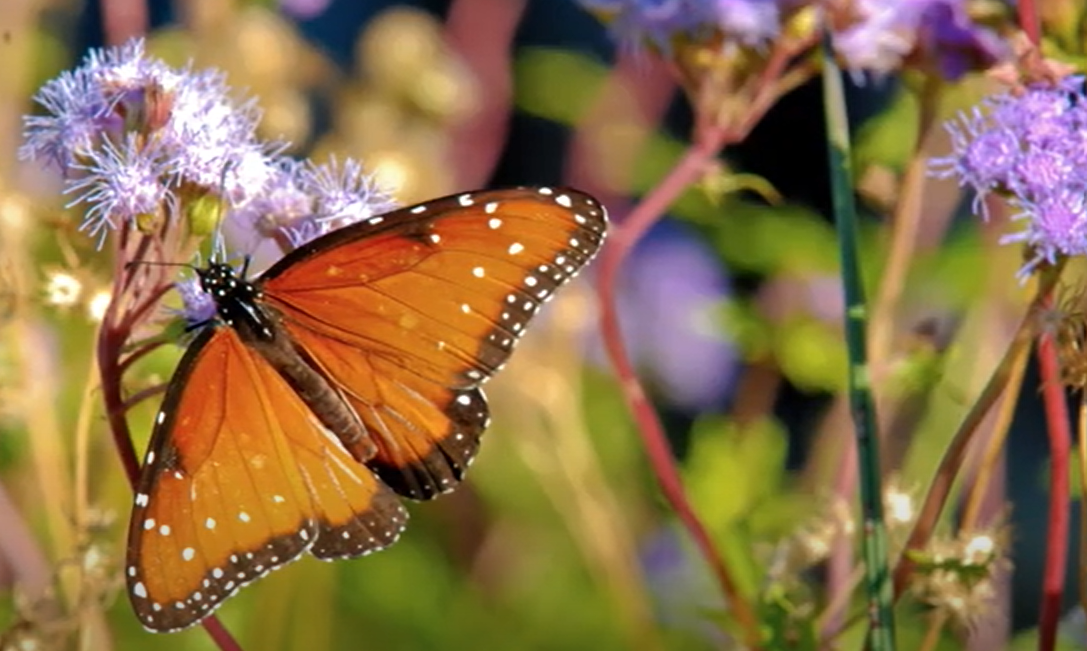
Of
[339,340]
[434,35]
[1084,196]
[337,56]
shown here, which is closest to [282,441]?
[339,340]

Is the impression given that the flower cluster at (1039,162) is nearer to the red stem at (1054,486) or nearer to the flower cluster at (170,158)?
the red stem at (1054,486)

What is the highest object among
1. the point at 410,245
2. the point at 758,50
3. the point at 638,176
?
the point at 758,50

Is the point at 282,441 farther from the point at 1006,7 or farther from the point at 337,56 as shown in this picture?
the point at 337,56

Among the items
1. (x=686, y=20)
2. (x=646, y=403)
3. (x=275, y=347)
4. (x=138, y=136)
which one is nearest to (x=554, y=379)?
(x=646, y=403)

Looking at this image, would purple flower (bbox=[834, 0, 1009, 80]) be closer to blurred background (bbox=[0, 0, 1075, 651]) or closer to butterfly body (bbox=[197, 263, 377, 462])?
blurred background (bbox=[0, 0, 1075, 651])

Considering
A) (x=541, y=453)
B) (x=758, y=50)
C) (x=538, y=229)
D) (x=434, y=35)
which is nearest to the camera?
(x=538, y=229)

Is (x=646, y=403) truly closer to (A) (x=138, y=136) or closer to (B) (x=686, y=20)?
(B) (x=686, y=20)
